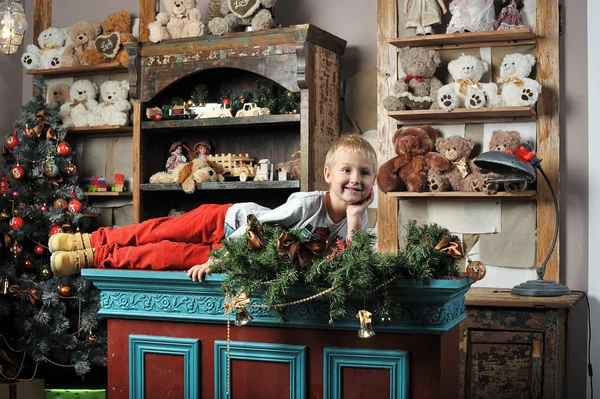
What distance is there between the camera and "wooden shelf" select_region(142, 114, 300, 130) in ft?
13.1

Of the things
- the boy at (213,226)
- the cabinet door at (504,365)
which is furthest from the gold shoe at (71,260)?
the cabinet door at (504,365)

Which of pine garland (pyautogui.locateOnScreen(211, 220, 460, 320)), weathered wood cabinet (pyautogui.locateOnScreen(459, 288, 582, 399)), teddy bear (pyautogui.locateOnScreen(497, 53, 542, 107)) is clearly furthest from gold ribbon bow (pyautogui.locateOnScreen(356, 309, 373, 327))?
teddy bear (pyautogui.locateOnScreen(497, 53, 542, 107))

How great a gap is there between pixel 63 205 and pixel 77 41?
1.11 m

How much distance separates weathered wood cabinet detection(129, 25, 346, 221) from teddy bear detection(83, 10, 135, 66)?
379 mm

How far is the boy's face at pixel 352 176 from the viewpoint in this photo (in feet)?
7.59

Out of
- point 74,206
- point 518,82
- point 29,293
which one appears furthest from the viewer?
point 74,206

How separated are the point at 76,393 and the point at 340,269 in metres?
2.73

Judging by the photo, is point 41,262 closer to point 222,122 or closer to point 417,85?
point 222,122

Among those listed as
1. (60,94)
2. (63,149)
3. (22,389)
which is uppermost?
(60,94)

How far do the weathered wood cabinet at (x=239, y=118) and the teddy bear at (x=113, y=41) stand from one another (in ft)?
1.24

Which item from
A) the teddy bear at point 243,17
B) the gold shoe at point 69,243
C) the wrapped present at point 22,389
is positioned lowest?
the wrapped present at point 22,389

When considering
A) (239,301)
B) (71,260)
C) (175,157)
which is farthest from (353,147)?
(175,157)

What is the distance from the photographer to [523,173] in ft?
11.6

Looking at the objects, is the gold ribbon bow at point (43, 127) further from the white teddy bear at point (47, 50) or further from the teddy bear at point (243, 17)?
the teddy bear at point (243, 17)
